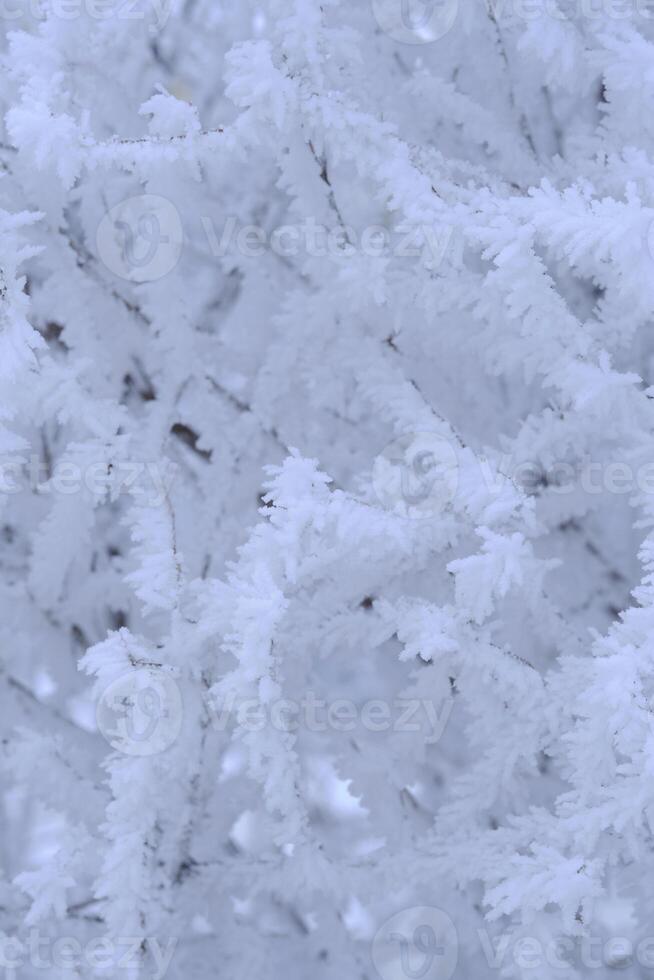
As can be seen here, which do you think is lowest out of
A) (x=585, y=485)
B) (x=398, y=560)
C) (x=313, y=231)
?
(x=398, y=560)

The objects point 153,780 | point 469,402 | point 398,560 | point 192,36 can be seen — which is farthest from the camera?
point 192,36

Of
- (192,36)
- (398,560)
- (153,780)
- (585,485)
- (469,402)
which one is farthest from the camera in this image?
(192,36)

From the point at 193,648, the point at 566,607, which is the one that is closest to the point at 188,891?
the point at 193,648

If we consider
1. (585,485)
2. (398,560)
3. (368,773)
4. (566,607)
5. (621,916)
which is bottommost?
(621,916)

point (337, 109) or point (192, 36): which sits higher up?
point (337, 109)

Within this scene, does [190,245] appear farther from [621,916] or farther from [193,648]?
[621,916]

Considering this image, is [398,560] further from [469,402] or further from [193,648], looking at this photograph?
[469,402]

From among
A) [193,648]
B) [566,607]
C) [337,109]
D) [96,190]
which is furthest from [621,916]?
[96,190]

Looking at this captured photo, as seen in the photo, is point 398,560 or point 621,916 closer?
point 398,560

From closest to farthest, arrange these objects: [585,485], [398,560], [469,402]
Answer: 1. [398,560]
2. [585,485]
3. [469,402]
